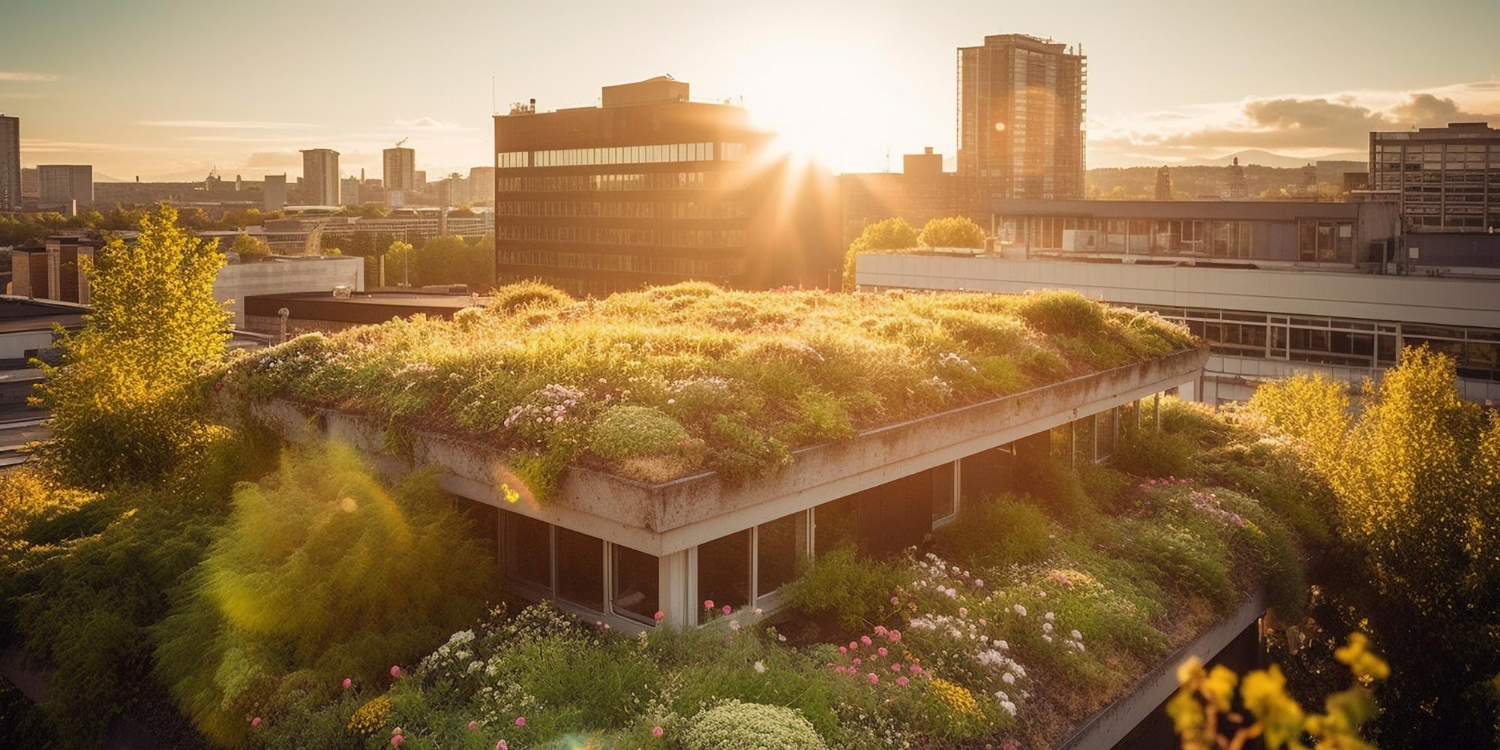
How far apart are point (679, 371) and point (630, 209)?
8783 centimetres

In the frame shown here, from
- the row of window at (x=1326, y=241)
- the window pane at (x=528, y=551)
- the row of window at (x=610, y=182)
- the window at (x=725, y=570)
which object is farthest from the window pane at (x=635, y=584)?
the row of window at (x=610, y=182)

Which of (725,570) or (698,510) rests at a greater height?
(698,510)

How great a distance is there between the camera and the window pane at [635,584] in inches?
499

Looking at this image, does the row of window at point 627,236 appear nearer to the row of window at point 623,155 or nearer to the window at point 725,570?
the row of window at point 623,155

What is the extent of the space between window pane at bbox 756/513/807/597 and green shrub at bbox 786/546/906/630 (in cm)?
20

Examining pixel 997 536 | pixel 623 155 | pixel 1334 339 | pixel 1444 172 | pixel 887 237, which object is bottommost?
A: pixel 997 536

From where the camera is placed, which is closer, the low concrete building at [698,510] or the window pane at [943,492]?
the low concrete building at [698,510]

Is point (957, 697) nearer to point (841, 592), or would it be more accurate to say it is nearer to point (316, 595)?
point (841, 592)

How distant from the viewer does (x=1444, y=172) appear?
129125 millimetres

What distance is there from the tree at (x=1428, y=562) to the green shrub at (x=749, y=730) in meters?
13.3

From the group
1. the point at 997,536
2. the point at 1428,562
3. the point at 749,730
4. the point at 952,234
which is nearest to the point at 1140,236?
the point at 1428,562

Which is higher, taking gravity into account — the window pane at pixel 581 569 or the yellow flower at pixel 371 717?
the window pane at pixel 581 569

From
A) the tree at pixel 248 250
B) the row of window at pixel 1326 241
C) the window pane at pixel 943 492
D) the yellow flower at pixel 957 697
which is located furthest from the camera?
the tree at pixel 248 250

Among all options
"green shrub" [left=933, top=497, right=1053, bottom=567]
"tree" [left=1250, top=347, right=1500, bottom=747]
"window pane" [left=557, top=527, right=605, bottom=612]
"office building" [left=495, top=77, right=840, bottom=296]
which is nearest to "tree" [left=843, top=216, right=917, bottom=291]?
"office building" [left=495, top=77, right=840, bottom=296]
